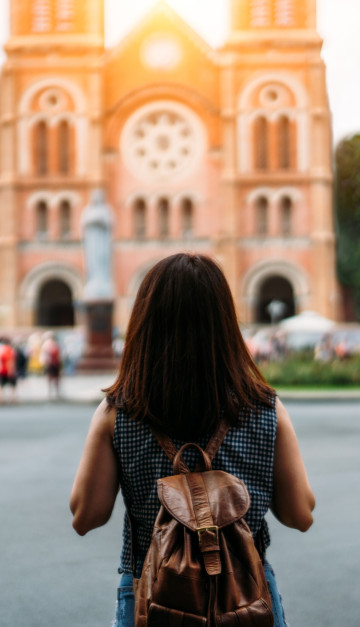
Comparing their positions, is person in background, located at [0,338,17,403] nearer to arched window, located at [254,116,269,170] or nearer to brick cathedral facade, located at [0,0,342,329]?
brick cathedral facade, located at [0,0,342,329]

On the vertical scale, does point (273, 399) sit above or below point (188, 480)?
above

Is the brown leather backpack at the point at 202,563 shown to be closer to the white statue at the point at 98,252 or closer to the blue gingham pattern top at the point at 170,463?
the blue gingham pattern top at the point at 170,463

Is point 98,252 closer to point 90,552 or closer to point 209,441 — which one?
point 90,552

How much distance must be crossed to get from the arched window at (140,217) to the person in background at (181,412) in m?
38.8

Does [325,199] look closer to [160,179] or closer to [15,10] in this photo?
[160,179]

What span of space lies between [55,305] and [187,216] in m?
8.14

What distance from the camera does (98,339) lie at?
26281 millimetres

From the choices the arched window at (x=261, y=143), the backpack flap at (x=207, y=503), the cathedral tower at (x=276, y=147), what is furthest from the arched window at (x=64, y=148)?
the backpack flap at (x=207, y=503)

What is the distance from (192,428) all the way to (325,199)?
126 feet

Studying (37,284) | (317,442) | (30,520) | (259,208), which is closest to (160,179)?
(259,208)

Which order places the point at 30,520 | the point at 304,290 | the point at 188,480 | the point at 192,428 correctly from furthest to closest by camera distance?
the point at 304,290
the point at 30,520
the point at 192,428
the point at 188,480

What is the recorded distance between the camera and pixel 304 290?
128 feet

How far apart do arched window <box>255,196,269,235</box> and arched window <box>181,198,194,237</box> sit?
3211 mm

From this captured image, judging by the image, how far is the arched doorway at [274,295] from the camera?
4227 centimetres
